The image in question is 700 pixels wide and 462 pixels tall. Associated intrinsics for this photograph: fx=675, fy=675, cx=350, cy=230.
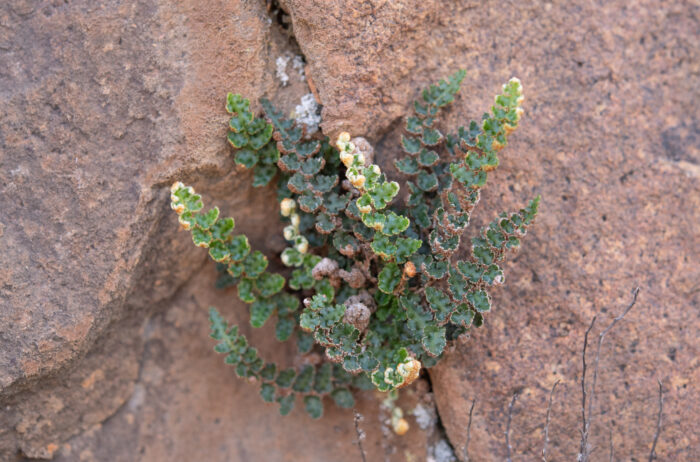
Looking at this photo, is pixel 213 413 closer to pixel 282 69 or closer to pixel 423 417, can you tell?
pixel 423 417

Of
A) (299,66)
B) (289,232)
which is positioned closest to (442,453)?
(289,232)

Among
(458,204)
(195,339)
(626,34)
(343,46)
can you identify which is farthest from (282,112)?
(626,34)

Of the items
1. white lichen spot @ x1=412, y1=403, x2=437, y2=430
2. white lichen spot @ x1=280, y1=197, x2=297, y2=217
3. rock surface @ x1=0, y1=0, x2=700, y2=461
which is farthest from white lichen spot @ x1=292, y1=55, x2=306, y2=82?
white lichen spot @ x1=412, y1=403, x2=437, y2=430

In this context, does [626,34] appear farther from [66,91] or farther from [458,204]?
[66,91]

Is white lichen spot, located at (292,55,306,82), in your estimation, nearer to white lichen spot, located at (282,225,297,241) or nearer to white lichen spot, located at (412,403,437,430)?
white lichen spot, located at (282,225,297,241)

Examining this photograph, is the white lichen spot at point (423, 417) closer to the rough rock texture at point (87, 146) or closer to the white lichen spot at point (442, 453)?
the white lichen spot at point (442, 453)

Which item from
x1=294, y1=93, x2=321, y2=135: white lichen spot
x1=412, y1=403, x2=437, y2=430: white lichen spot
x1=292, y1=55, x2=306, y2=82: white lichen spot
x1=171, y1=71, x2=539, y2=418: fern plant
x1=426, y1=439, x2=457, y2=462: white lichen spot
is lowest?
x1=426, y1=439, x2=457, y2=462: white lichen spot

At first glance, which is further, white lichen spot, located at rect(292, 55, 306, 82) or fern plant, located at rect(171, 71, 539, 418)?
white lichen spot, located at rect(292, 55, 306, 82)
